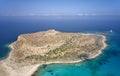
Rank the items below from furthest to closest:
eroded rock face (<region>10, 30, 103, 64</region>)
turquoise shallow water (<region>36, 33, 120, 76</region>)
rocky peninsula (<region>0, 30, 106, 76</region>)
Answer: eroded rock face (<region>10, 30, 103, 64</region>) < rocky peninsula (<region>0, 30, 106, 76</region>) < turquoise shallow water (<region>36, 33, 120, 76</region>)

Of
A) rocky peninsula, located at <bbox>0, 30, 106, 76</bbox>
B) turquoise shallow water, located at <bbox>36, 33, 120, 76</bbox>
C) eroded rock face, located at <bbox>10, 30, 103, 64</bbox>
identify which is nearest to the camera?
turquoise shallow water, located at <bbox>36, 33, 120, 76</bbox>

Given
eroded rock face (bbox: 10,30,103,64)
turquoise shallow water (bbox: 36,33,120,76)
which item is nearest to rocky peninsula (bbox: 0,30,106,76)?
eroded rock face (bbox: 10,30,103,64)

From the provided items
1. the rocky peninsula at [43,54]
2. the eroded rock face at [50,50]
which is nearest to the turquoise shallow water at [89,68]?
the rocky peninsula at [43,54]

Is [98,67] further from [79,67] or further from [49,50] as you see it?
[49,50]

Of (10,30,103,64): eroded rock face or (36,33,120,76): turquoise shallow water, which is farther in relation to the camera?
(10,30,103,64): eroded rock face

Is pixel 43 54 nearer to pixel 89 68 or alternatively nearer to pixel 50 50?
pixel 50 50

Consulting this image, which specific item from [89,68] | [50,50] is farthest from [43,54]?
[89,68]

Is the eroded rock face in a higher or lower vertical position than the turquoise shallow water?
higher

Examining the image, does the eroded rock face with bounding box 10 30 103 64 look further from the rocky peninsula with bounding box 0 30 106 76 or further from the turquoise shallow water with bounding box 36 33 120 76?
the turquoise shallow water with bounding box 36 33 120 76

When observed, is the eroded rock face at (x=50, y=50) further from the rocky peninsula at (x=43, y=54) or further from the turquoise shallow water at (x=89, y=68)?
the turquoise shallow water at (x=89, y=68)

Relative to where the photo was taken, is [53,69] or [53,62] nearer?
[53,69]

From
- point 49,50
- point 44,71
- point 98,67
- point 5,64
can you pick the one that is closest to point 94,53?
point 98,67
